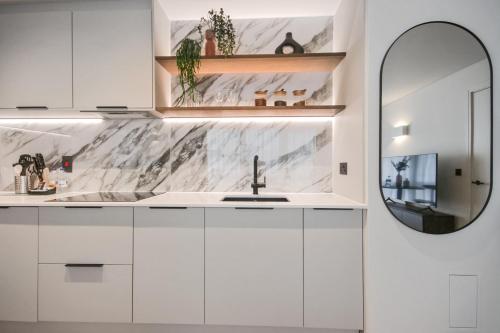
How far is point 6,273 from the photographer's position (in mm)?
1725

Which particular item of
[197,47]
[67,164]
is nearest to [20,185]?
[67,164]

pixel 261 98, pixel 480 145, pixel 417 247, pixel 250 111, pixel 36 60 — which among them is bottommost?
pixel 417 247

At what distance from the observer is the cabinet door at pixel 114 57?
1953 millimetres

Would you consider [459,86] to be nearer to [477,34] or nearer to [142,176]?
[477,34]

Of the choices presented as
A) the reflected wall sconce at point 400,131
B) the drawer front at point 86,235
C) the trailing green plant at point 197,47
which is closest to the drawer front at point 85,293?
the drawer front at point 86,235

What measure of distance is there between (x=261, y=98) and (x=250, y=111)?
0.14 metres

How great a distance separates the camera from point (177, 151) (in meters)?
2.35

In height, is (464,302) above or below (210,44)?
below

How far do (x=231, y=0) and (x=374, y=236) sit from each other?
6.63 feet

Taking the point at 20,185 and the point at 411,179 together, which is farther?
the point at 20,185

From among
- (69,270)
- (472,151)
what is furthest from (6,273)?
(472,151)

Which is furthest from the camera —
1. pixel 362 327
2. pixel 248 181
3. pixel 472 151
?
pixel 248 181

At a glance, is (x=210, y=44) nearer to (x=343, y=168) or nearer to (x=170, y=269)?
(x=343, y=168)

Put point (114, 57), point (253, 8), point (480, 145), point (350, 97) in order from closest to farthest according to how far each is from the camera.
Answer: point (480, 145) → point (350, 97) → point (114, 57) → point (253, 8)
